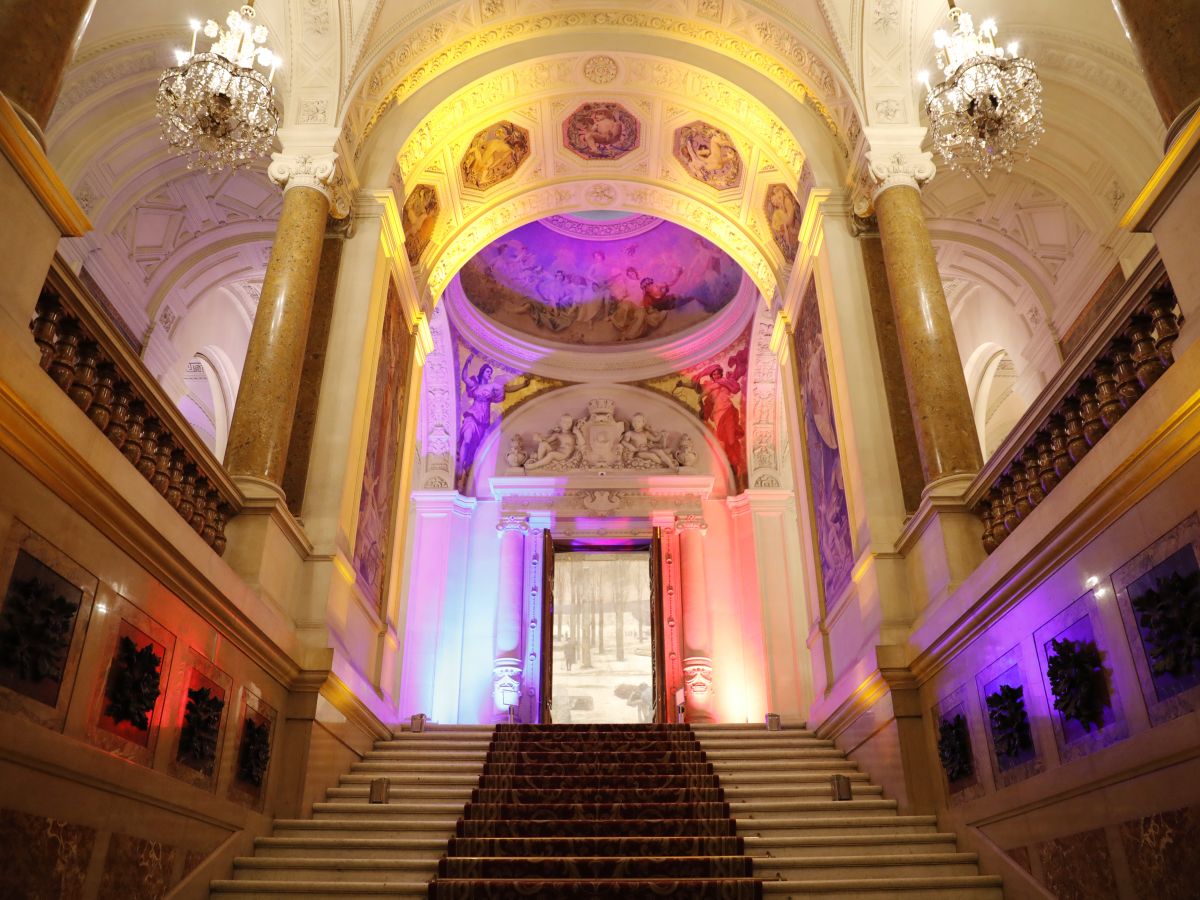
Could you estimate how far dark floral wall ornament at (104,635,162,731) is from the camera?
409 centimetres

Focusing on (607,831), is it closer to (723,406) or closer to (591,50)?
(591,50)

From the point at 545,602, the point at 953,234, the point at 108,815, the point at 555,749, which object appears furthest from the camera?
the point at 545,602

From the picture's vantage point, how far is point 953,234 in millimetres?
11578

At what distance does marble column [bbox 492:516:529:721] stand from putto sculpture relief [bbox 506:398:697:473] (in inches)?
45.8

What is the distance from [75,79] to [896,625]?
9119 millimetres

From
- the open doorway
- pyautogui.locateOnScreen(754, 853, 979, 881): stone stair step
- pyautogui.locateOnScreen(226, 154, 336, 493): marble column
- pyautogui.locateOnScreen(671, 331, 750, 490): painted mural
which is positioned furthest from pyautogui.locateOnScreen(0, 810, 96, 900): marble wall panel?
pyautogui.locateOnScreen(671, 331, 750, 490): painted mural

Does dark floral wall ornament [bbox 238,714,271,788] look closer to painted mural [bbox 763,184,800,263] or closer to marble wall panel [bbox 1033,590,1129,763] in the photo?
marble wall panel [bbox 1033,590,1129,763]

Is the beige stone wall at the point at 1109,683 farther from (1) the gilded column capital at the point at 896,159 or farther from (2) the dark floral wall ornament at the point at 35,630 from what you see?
(2) the dark floral wall ornament at the point at 35,630

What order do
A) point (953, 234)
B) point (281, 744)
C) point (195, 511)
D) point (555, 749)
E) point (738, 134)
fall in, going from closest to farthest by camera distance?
point (195, 511)
point (281, 744)
point (555, 749)
point (738, 134)
point (953, 234)

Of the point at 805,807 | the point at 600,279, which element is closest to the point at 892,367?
the point at 805,807

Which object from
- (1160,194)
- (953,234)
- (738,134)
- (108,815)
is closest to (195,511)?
(108,815)

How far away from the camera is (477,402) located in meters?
15.8

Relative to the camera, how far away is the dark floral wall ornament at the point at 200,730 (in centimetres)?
479

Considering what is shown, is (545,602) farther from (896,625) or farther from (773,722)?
(896,625)
